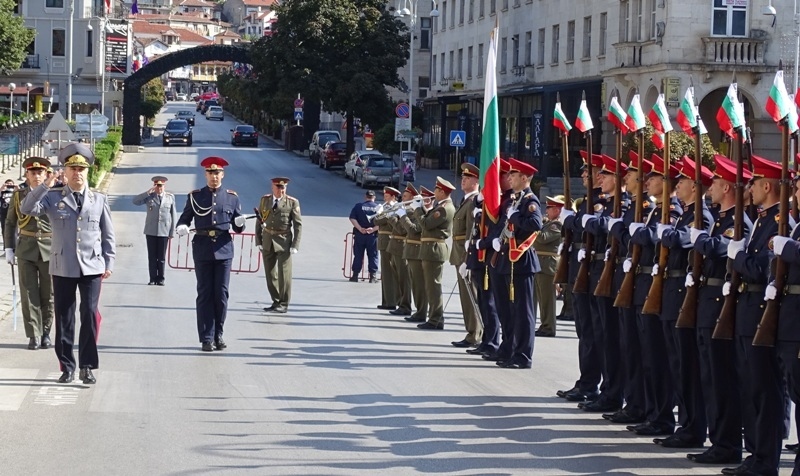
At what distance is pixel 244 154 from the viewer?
7594 centimetres

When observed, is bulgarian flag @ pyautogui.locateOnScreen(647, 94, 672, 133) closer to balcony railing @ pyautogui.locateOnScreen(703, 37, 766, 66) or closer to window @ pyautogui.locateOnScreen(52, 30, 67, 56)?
balcony railing @ pyautogui.locateOnScreen(703, 37, 766, 66)

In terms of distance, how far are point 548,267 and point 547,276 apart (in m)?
0.24

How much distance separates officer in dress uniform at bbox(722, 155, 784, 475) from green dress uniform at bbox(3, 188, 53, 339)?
8.04 metres

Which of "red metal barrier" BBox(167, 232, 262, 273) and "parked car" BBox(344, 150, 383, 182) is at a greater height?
"parked car" BBox(344, 150, 383, 182)

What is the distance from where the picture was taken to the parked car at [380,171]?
52.5 meters

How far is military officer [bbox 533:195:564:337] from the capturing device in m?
16.9

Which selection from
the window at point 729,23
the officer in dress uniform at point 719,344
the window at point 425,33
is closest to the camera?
the officer in dress uniform at point 719,344

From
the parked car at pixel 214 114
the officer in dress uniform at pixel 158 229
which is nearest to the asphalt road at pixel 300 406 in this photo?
the officer in dress uniform at pixel 158 229

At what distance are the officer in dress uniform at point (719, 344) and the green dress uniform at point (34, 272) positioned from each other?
7.59 metres

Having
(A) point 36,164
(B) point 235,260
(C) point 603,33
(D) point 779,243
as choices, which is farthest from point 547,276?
(C) point 603,33

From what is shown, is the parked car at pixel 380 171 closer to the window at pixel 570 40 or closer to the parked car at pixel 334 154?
the window at pixel 570 40

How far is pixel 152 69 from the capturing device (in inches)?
3317

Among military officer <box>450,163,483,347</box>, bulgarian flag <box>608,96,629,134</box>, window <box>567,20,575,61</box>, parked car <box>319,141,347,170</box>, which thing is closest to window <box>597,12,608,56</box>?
window <box>567,20,575,61</box>

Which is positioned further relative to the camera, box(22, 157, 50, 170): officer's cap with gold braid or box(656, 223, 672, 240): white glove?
box(22, 157, 50, 170): officer's cap with gold braid
